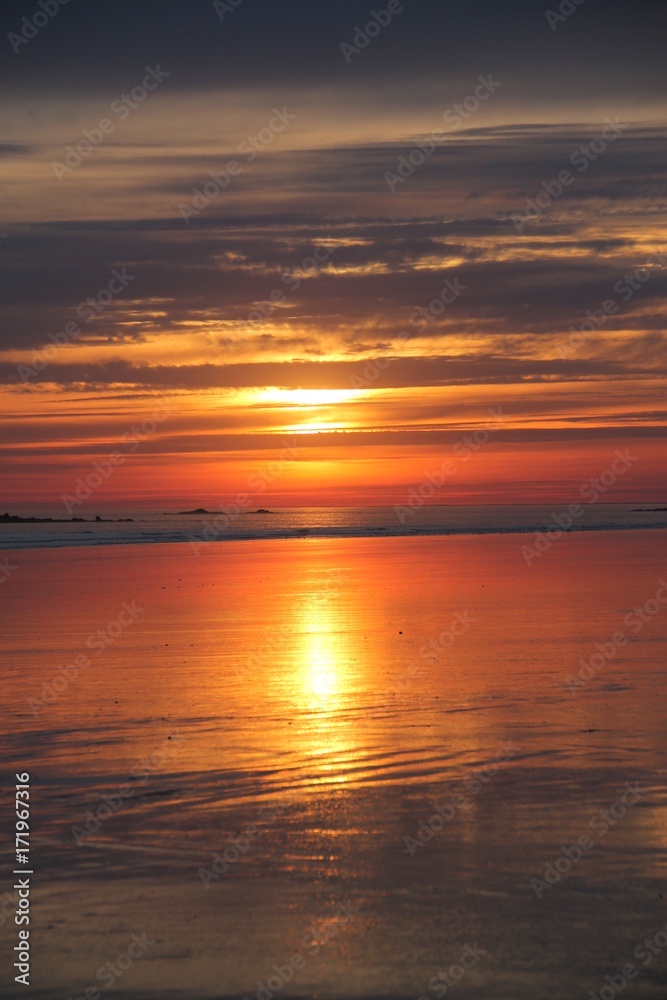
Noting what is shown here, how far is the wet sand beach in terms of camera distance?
631cm

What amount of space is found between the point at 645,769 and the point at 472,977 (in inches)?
167

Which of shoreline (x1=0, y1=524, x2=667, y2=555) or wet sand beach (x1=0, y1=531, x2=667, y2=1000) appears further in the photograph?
shoreline (x1=0, y1=524, x2=667, y2=555)

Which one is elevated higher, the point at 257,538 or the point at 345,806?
the point at 257,538

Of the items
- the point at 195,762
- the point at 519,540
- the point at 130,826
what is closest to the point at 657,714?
the point at 195,762

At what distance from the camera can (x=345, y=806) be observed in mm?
8883

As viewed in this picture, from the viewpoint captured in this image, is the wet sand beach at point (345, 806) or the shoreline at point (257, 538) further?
the shoreline at point (257, 538)

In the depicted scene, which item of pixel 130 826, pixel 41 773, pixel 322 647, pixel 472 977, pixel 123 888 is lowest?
pixel 472 977

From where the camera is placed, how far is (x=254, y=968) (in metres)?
6.23

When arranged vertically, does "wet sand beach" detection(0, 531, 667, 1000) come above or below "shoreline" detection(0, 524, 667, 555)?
below

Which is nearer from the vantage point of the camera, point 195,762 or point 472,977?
point 472,977

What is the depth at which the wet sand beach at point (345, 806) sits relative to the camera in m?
6.31

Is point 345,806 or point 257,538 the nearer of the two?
point 345,806

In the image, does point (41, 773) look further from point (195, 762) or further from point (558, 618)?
point (558, 618)

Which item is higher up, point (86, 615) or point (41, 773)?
point (86, 615)
